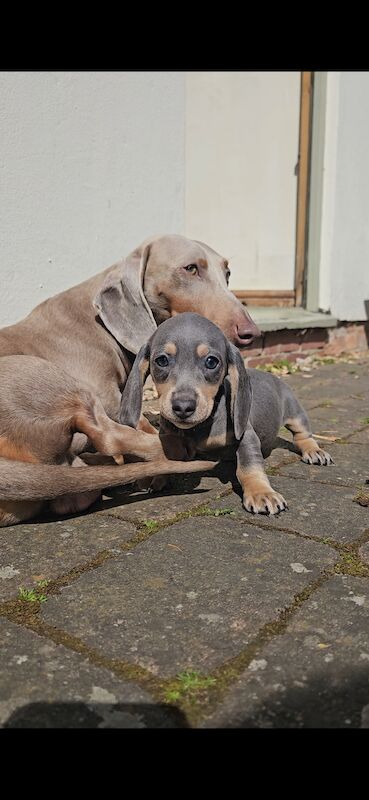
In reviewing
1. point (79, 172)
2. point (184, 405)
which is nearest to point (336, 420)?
point (184, 405)

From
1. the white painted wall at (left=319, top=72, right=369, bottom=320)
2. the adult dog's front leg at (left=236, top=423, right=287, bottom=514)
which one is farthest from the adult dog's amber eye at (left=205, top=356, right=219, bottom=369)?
the white painted wall at (left=319, top=72, right=369, bottom=320)

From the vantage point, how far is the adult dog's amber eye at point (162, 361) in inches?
120

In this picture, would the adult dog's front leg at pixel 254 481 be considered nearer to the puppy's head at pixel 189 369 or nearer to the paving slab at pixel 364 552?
the puppy's head at pixel 189 369

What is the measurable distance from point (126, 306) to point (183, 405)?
3.58 ft

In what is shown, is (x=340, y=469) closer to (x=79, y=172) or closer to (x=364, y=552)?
(x=364, y=552)

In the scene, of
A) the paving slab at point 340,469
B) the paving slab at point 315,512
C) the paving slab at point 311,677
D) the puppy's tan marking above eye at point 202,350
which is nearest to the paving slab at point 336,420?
the paving slab at point 340,469

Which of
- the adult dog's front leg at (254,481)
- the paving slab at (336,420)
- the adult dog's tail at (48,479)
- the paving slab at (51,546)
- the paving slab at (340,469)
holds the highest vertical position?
the adult dog's tail at (48,479)

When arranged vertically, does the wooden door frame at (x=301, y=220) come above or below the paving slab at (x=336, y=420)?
above

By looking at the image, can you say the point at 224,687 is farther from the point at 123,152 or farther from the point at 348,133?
the point at 348,133

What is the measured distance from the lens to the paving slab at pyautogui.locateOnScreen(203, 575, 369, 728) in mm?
1505

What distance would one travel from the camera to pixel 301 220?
854cm

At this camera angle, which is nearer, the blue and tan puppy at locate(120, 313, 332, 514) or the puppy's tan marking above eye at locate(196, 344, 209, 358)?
the blue and tan puppy at locate(120, 313, 332, 514)

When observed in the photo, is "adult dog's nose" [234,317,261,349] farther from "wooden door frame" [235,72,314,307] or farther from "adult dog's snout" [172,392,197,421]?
"wooden door frame" [235,72,314,307]

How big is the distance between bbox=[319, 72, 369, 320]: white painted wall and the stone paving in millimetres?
5808
